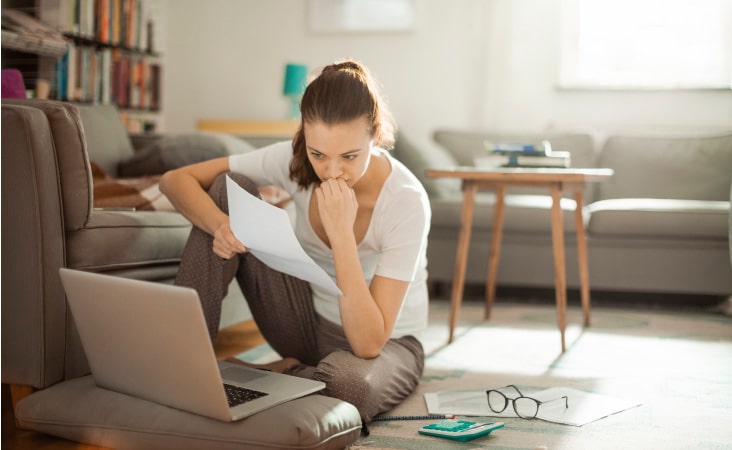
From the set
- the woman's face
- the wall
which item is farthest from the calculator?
the wall

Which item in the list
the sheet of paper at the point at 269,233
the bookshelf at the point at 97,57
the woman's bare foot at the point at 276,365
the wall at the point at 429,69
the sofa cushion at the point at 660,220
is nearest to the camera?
the sheet of paper at the point at 269,233

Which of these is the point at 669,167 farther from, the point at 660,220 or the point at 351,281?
the point at 351,281

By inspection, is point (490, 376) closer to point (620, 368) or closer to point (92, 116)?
point (620, 368)

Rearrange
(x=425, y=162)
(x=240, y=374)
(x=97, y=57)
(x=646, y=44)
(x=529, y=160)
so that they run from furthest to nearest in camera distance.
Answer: (x=646, y=44) < (x=97, y=57) < (x=425, y=162) < (x=529, y=160) < (x=240, y=374)

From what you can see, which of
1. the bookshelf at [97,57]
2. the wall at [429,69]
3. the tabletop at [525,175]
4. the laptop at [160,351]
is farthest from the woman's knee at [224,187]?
the wall at [429,69]

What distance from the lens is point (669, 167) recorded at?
372cm

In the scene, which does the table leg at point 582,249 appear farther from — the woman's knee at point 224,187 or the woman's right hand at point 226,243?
the woman's right hand at point 226,243

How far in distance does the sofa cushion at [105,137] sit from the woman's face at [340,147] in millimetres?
1419

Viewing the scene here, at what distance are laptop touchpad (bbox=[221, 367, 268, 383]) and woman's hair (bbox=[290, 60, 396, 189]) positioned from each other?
1.61 feet

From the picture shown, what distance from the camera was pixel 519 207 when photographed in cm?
336

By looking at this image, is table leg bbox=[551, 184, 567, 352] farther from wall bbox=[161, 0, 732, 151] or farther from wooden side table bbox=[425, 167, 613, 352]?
wall bbox=[161, 0, 732, 151]

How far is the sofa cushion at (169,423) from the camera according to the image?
134 centimetres

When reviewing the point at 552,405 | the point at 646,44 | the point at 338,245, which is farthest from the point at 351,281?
the point at 646,44

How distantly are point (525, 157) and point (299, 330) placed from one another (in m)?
1.18
